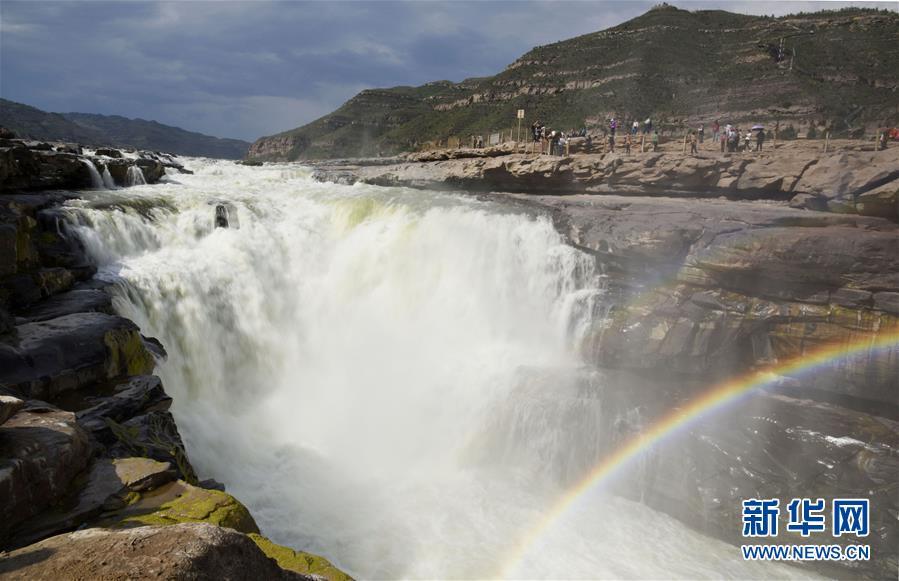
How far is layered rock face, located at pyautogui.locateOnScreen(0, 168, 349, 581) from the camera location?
100 inches

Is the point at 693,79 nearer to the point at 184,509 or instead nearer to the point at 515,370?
the point at 515,370

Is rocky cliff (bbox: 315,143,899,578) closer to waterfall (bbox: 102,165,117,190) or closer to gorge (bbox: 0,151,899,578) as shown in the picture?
gorge (bbox: 0,151,899,578)

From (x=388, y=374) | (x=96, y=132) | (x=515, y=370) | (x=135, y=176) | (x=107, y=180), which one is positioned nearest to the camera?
(x=515, y=370)

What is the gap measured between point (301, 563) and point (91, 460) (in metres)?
2.39

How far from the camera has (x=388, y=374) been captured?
1316 cm

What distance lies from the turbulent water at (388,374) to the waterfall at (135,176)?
178 centimetres

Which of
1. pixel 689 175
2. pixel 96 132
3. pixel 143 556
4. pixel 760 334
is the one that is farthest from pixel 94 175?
pixel 96 132

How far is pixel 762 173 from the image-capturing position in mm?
14969

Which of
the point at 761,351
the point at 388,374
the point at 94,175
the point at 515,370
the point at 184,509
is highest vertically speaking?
the point at 94,175

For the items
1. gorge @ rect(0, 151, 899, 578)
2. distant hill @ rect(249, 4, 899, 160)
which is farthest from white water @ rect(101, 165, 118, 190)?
distant hill @ rect(249, 4, 899, 160)

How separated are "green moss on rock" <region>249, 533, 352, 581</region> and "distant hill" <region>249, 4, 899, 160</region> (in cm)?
3605

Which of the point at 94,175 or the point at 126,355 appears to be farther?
the point at 94,175

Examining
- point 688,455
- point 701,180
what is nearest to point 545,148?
point 701,180

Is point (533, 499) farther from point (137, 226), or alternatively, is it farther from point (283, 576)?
point (137, 226)
